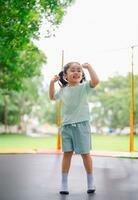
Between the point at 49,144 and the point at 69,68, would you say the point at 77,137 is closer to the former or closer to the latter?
the point at 69,68

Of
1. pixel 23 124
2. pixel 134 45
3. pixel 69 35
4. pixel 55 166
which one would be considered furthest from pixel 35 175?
pixel 23 124

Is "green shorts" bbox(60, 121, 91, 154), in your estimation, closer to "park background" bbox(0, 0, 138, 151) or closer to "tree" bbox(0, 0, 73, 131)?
"park background" bbox(0, 0, 138, 151)

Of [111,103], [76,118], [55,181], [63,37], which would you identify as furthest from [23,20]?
[111,103]

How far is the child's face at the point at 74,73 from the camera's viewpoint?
7.47ft

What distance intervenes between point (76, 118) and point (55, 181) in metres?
0.53

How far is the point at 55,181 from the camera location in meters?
2.55

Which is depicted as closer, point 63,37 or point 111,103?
point 63,37

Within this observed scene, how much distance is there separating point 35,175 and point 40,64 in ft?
15.7

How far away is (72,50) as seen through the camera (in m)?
5.40

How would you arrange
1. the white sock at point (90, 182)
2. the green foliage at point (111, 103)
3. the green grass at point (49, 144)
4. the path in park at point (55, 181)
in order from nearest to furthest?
the path in park at point (55, 181)
the white sock at point (90, 182)
the green grass at point (49, 144)
the green foliage at point (111, 103)

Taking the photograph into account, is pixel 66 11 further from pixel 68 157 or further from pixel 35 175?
pixel 68 157

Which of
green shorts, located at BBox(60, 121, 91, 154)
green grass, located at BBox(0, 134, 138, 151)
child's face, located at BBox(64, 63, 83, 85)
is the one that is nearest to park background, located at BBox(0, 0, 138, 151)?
green grass, located at BBox(0, 134, 138, 151)

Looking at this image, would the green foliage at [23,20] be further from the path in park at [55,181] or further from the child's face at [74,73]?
the child's face at [74,73]

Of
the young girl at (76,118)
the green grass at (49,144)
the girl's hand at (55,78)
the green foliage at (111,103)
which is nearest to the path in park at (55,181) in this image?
the young girl at (76,118)
